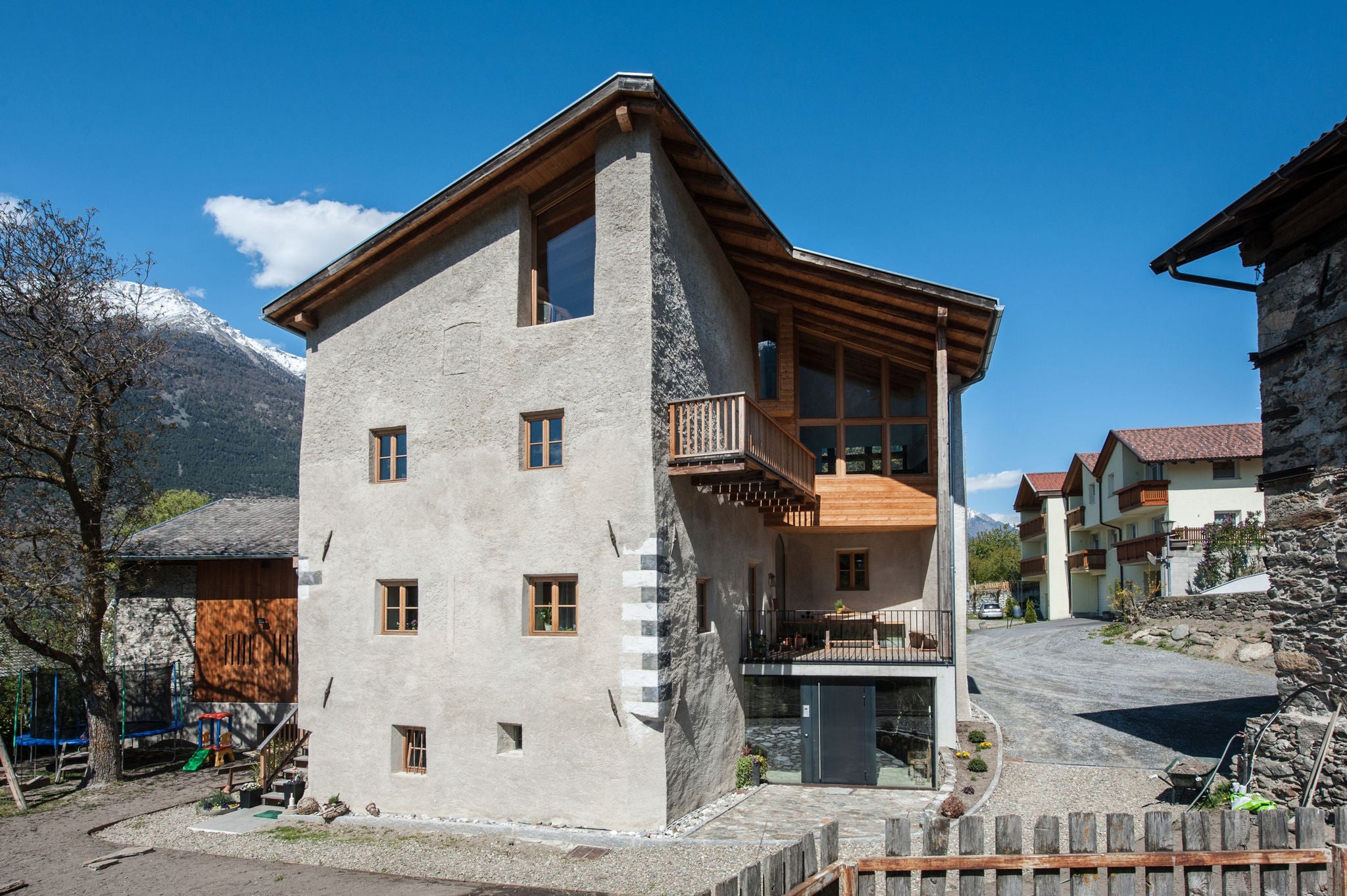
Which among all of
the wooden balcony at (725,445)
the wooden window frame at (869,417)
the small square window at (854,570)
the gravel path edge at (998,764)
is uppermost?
the wooden window frame at (869,417)

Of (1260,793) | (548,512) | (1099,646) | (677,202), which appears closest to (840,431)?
(677,202)

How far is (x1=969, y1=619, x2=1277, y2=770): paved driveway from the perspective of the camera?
16.0m

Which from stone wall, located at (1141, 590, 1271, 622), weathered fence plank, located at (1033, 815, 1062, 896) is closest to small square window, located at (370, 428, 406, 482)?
weathered fence plank, located at (1033, 815, 1062, 896)

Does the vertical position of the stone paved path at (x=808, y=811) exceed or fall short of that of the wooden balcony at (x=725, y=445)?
it falls short

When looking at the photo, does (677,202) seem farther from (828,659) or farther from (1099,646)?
(1099,646)

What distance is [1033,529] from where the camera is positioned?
52000mm

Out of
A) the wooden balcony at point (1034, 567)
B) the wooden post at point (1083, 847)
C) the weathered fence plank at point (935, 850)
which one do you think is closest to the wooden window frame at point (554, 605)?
the weathered fence plank at point (935, 850)

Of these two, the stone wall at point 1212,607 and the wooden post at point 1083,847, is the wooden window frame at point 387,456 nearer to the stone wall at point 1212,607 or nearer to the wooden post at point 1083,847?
the wooden post at point 1083,847

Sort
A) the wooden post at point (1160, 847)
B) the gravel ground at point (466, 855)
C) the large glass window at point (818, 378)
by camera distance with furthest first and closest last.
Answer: the large glass window at point (818, 378)
the gravel ground at point (466, 855)
the wooden post at point (1160, 847)

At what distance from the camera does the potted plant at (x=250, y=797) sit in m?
14.8

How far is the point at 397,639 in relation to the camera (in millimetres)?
14258

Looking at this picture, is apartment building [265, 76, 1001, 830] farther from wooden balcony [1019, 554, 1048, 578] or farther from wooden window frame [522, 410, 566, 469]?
wooden balcony [1019, 554, 1048, 578]

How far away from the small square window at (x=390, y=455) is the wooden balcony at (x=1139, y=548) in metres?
30.0

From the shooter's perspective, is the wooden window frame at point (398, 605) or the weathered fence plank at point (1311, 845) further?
the wooden window frame at point (398, 605)
